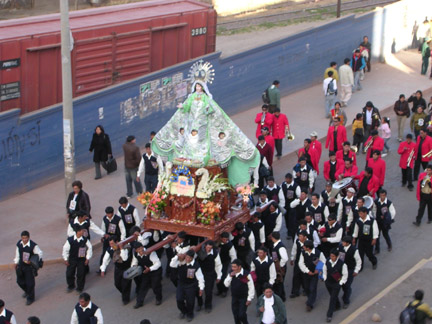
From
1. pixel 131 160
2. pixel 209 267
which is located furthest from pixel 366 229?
pixel 131 160

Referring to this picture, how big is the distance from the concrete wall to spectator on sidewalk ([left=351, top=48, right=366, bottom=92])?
4.34 feet

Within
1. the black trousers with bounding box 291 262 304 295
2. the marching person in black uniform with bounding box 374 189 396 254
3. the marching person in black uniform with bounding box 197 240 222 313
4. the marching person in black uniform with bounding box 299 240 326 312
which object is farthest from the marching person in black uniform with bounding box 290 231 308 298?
the marching person in black uniform with bounding box 374 189 396 254

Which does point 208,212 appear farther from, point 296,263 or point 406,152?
point 406,152

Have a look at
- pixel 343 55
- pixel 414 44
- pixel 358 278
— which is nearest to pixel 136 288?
pixel 358 278

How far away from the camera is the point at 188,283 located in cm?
1488

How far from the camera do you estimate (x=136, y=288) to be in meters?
15.9

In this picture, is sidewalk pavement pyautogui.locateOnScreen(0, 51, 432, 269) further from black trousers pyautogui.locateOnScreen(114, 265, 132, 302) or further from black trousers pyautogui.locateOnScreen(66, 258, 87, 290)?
black trousers pyautogui.locateOnScreen(114, 265, 132, 302)

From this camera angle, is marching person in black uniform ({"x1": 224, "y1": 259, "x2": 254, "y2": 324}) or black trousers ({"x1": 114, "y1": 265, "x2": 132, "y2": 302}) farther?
black trousers ({"x1": 114, "y1": 265, "x2": 132, "y2": 302})

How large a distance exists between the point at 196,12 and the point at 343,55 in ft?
22.1

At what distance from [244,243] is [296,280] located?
117 cm

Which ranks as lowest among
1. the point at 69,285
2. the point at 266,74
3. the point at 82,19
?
the point at 69,285

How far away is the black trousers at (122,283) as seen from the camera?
15500 millimetres

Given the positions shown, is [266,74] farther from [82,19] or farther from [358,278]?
[358,278]

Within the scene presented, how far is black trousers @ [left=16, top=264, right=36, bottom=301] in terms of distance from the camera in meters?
15.5
